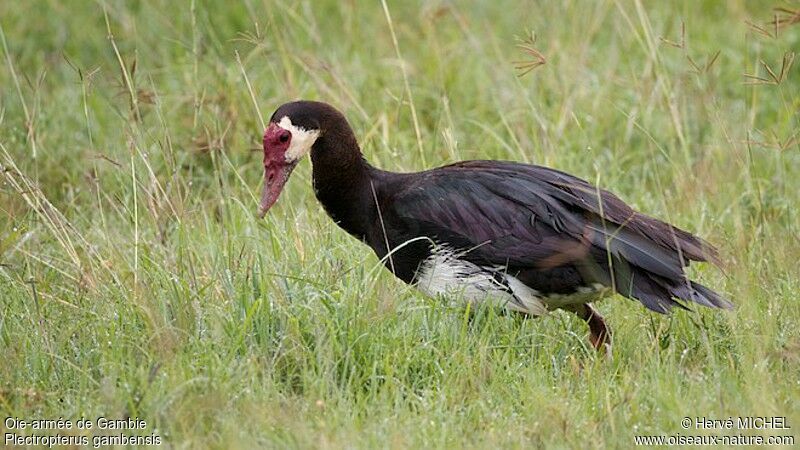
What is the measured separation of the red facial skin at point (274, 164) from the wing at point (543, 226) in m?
0.51

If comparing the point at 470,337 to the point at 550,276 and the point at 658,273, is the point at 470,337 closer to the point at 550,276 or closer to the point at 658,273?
the point at 550,276

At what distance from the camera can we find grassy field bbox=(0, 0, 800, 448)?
4.87 meters

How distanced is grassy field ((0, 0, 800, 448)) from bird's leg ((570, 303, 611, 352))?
0.07 m

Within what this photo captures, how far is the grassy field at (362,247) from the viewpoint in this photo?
487cm

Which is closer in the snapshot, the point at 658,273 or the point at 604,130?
the point at 658,273

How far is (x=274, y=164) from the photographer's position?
5.95 metres

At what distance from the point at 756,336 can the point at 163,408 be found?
7.83 ft

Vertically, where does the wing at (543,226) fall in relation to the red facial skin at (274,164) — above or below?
below

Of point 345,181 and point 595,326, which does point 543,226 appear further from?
point 345,181

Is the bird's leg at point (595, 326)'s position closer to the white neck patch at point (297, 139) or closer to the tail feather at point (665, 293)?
the tail feather at point (665, 293)

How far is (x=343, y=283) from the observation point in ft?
18.9

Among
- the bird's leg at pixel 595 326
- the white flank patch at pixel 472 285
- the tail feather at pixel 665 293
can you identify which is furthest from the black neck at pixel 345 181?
the tail feather at pixel 665 293

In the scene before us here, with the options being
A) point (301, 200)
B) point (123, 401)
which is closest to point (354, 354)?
point (123, 401)

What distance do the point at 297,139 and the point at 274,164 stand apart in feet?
0.50
